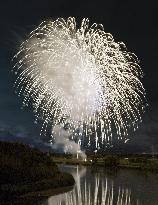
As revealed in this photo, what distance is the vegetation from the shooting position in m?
54.4

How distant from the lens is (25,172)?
61.5 metres

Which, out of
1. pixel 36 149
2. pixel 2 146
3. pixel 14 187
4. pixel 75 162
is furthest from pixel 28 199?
pixel 75 162

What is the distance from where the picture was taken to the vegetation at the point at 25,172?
178ft

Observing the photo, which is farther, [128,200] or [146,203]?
[128,200]

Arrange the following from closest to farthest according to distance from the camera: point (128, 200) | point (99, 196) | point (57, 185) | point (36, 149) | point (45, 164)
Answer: point (128, 200), point (99, 196), point (57, 185), point (45, 164), point (36, 149)

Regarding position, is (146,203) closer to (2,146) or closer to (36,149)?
(2,146)

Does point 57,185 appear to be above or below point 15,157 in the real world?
below

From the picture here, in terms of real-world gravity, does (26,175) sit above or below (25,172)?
below

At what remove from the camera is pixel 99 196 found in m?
53.4

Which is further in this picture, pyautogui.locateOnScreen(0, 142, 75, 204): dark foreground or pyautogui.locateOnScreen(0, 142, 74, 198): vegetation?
pyautogui.locateOnScreen(0, 142, 74, 198): vegetation

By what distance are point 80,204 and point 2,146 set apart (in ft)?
88.6

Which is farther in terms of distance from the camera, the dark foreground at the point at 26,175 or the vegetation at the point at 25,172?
the vegetation at the point at 25,172

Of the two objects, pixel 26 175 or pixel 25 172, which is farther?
pixel 25 172

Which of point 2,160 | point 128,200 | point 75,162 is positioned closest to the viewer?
point 128,200
